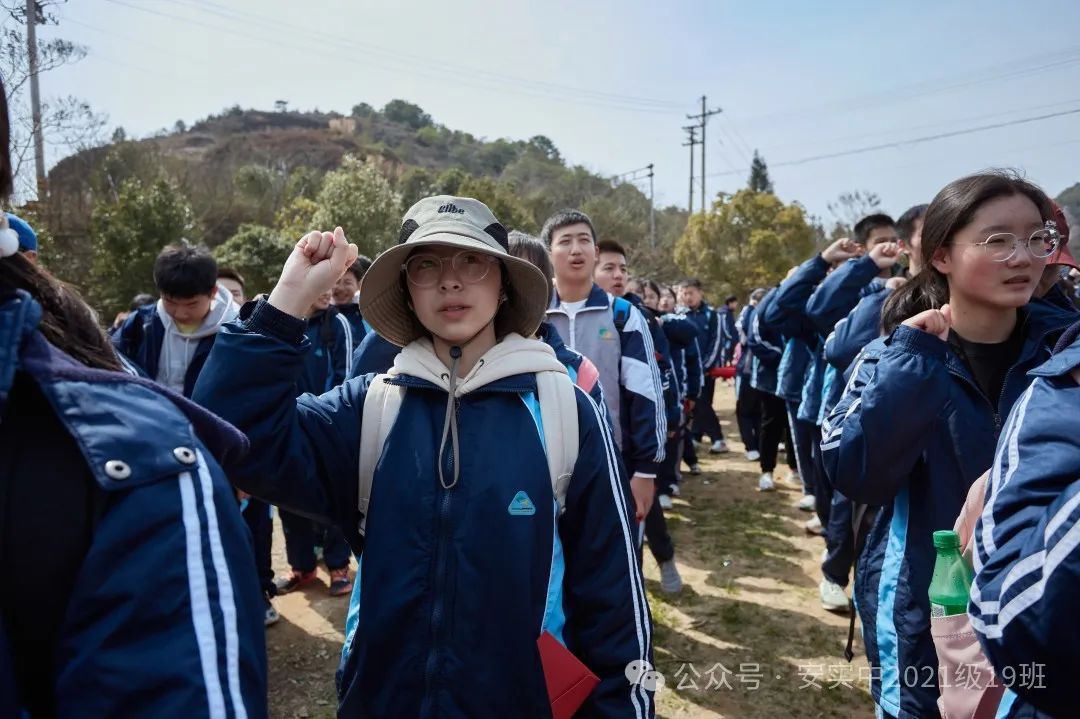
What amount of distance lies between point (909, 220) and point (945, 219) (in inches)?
61.8

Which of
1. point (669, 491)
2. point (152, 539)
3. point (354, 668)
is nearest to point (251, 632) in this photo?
point (152, 539)

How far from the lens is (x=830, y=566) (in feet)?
13.5

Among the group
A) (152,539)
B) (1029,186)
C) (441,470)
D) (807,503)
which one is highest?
(1029,186)

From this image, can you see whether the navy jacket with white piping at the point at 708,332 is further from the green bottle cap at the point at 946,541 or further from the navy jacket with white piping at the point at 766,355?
the green bottle cap at the point at 946,541

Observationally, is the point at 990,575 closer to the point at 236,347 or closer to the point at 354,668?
the point at 354,668

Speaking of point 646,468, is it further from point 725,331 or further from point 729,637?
point 725,331

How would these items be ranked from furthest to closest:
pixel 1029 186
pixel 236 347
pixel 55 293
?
1. pixel 1029 186
2. pixel 236 347
3. pixel 55 293

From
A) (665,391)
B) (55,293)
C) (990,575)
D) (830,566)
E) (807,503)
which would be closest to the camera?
(55,293)

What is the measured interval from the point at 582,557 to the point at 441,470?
1.37ft

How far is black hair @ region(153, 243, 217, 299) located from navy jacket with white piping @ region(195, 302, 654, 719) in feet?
7.01

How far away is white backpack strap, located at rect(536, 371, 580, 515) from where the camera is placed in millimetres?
1681

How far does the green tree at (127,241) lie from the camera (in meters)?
14.0

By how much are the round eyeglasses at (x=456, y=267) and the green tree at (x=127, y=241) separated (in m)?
14.2

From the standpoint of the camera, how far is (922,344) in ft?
6.29
